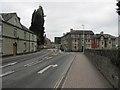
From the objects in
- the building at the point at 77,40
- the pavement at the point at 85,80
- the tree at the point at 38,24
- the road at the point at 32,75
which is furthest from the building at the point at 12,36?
the building at the point at 77,40

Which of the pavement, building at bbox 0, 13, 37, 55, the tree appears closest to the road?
the pavement

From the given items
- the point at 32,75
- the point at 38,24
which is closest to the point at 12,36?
the point at 32,75

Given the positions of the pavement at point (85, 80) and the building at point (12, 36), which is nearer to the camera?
the pavement at point (85, 80)

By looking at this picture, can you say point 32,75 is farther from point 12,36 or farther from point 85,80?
point 12,36

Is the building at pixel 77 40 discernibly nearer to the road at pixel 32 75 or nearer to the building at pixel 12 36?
the building at pixel 12 36

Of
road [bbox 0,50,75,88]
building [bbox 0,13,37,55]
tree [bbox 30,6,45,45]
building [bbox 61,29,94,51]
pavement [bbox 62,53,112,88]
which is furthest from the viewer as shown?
building [bbox 61,29,94,51]

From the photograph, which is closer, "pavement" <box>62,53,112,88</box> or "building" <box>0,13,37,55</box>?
"pavement" <box>62,53,112,88</box>

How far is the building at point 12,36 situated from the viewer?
4456 centimetres

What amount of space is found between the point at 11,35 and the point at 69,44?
81.1 metres

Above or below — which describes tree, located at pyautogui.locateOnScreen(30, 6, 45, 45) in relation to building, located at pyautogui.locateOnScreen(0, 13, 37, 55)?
above

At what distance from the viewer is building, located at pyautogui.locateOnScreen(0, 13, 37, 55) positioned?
1754 inches

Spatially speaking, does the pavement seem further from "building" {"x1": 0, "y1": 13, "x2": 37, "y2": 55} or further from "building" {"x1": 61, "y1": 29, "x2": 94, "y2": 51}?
"building" {"x1": 61, "y1": 29, "x2": 94, "y2": 51}

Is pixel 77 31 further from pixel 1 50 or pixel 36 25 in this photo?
pixel 1 50

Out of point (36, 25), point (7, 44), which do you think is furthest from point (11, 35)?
point (36, 25)
